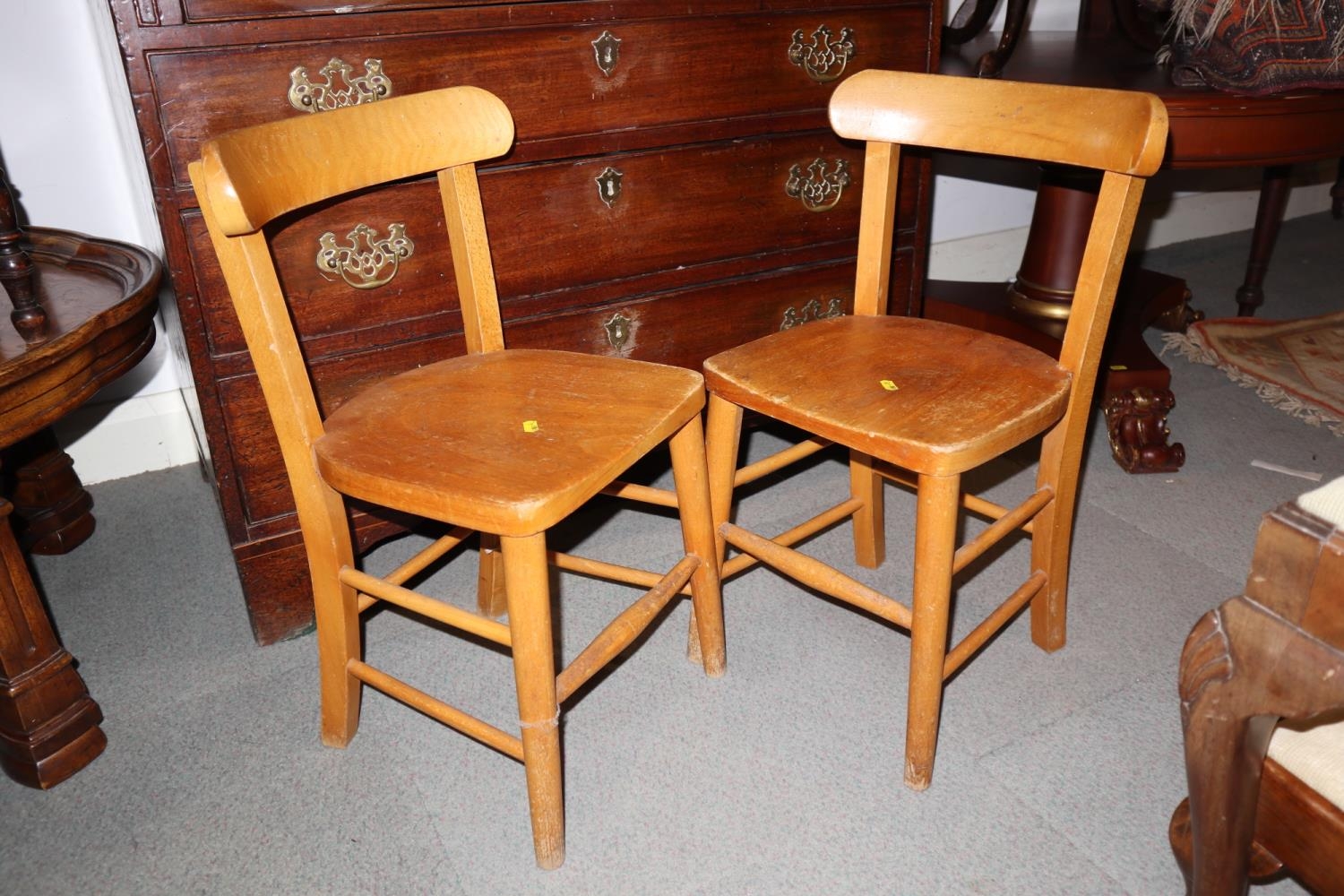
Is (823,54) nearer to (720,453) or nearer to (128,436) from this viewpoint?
(720,453)

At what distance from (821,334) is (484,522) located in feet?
2.07

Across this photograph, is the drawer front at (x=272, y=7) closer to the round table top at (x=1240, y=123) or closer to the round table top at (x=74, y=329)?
the round table top at (x=74, y=329)

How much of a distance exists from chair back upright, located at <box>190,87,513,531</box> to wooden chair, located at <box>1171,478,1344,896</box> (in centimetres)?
97

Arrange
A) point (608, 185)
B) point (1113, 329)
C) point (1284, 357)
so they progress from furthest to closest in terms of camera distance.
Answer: point (1284, 357)
point (1113, 329)
point (608, 185)

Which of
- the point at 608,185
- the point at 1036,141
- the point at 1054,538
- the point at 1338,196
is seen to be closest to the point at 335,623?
the point at 608,185

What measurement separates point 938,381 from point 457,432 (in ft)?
2.01

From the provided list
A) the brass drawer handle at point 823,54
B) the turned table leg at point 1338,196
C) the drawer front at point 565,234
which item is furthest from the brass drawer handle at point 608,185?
the turned table leg at point 1338,196

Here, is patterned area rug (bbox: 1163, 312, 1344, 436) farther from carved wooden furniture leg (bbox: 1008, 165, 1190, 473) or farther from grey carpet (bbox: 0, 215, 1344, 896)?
grey carpet (bbox: 0, 215, 1344, 896)

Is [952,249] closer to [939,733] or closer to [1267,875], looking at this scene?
[939,733]

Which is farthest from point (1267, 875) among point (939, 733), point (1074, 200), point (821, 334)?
point (1074, 200)

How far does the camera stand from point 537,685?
1135mm

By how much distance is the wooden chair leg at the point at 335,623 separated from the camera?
1269mm

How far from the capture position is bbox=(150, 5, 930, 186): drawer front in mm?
1290

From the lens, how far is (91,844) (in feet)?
4.23
